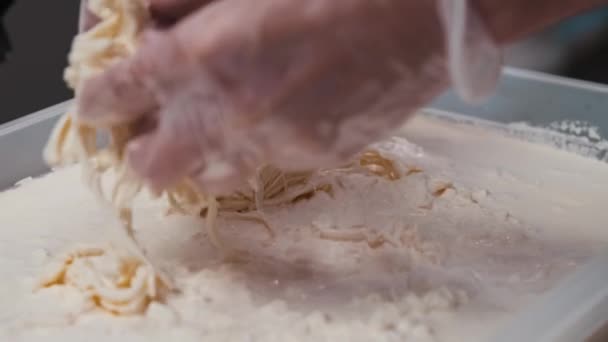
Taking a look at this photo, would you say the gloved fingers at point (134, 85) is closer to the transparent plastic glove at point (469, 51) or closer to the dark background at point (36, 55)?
the transparent plastic glove at point (469, 51)

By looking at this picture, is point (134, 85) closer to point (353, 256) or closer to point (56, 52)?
point (353, 256)

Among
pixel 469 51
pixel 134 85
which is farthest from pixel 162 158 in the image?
pixel 469 51

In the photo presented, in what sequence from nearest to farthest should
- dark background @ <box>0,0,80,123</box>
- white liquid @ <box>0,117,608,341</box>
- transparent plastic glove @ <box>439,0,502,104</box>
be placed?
transparent plastic glove @ <box>439,0,502,104</box> → white liquid @ <box>0,117,608,341</box> → dark background @ <box>0,0,80,123</box>

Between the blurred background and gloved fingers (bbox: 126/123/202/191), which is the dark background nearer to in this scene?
the blurred background

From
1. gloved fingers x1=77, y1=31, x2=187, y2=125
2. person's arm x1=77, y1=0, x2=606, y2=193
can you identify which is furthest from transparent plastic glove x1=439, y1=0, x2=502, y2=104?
gloved fingers x1=77, y1=31, x2=187, y2=125

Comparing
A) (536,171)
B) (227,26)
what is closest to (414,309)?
(227,26)

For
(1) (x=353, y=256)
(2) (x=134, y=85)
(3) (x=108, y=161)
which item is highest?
(2) (x=134, y=85)

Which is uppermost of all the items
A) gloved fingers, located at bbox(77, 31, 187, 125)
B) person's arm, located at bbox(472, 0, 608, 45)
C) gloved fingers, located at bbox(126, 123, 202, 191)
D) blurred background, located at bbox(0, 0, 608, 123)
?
person's arm, located at bbox(472, 0, 608, 45)
